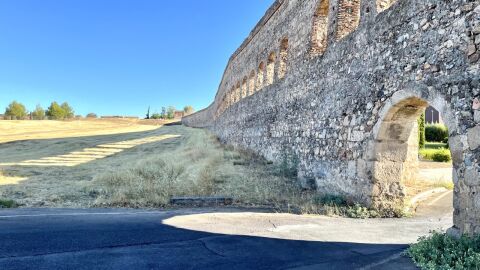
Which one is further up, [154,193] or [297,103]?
[297,103]

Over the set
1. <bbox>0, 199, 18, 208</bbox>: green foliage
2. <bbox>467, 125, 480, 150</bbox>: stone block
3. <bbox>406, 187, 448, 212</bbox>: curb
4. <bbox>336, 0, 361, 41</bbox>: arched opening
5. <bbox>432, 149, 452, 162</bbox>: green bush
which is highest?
<bbox>336, 0, 361, 41</bbox>: arched opening

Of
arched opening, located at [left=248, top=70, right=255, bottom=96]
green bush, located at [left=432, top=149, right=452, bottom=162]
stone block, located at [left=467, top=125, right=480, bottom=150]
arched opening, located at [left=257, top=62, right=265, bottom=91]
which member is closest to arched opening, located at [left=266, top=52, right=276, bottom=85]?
arched opening, located at [left=257, top=62, right=265, bottom=91]

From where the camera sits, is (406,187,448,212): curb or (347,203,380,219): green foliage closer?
(347,203,380,219): green foliage

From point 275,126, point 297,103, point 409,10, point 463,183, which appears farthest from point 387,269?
point 275,126

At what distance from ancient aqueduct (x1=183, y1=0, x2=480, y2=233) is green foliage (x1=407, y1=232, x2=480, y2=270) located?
17.8 inches

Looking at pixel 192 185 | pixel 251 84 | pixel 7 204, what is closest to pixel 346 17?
pixel 192 185

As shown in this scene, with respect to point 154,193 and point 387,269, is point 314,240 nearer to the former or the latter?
point 387,269

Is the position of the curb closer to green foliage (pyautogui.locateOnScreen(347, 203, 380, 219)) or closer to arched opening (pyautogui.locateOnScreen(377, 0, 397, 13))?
green foliage (pyautogui.locateOnScreen(347, 203, 380, 219))

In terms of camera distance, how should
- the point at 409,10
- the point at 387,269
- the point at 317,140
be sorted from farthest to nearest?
1. the point at 317,140
2. the point at 409,10
3. the point at 387,269

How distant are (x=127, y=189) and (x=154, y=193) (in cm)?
82

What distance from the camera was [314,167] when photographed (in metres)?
9.87

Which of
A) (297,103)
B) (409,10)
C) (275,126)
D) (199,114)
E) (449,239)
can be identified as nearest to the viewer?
(449,239)

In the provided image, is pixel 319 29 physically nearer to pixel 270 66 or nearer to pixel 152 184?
pixel 270 66

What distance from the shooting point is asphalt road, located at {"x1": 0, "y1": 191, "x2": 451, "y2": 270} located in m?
4.28
